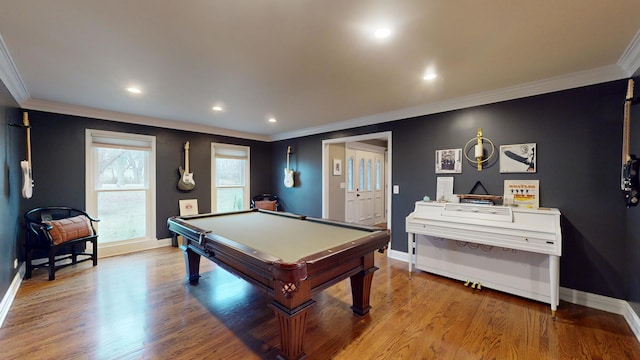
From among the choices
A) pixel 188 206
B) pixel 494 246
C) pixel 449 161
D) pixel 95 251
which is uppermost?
pixel 449 161

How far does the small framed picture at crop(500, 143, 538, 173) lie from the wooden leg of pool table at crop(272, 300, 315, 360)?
2.74m

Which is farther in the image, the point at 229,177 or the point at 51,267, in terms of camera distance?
the point at 229,177

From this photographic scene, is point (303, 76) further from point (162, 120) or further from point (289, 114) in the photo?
point (162, 120)

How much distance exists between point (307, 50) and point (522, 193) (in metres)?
2.78

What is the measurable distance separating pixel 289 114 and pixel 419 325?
128 inches

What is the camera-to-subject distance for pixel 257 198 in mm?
5758

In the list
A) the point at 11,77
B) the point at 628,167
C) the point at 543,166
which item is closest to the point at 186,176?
the point at 11,77

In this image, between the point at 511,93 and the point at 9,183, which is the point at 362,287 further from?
the point at 9,183

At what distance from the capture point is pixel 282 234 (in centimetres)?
244

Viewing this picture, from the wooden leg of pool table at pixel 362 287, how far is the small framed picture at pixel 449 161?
1.83 meters

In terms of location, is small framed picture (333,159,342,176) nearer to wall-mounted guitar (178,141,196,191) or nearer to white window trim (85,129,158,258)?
wall-mounted guitar (178,141,196,191)

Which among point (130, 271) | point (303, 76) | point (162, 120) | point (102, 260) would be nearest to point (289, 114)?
point (303, 76)

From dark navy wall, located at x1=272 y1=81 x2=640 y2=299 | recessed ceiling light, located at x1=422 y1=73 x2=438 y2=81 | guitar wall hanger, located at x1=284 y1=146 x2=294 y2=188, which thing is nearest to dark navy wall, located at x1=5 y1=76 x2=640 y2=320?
dark navy wall, located at x1=272 y1=81 x2=640 y2=299

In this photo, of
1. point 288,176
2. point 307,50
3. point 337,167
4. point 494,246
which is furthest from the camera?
point 288,176
